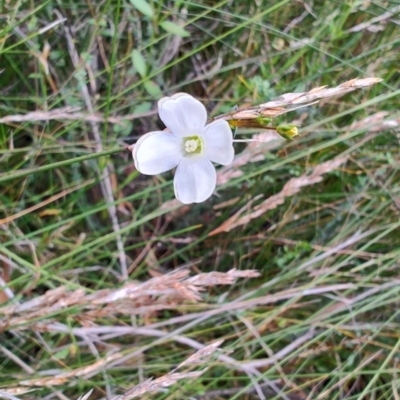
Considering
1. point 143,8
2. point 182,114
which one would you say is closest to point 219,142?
point 182,114

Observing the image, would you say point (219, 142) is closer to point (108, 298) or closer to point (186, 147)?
point (186, 147)

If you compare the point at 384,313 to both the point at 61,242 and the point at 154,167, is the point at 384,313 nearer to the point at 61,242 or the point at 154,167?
the point at 61,242

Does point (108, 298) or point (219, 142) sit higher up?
point (219, 142)

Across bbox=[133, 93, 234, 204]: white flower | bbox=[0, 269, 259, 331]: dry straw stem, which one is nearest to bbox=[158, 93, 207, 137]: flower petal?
bbox=[133, 93, 234, 204]: white flower

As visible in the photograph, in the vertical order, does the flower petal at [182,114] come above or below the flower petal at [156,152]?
above

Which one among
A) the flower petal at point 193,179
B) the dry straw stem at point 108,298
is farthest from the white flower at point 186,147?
the dry straw stem at point 108,298

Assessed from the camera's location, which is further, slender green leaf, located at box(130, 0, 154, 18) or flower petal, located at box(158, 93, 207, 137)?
slender green leaf, located at box(130, 0, 154, 18)

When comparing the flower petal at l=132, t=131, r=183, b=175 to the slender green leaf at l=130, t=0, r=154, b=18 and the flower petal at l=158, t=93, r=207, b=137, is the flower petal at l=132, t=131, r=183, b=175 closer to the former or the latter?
the flower petal at l=158, t=93, r=207, b=137

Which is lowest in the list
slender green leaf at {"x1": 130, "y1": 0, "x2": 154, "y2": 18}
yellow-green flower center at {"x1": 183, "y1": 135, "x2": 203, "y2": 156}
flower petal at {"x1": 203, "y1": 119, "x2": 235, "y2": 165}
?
yellow-green flower center at {"x1": 183, "y1": 135, "x2": 203, "y2": 156}

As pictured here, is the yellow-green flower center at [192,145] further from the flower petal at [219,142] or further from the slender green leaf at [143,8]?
the slender green leaf at [143,8]
